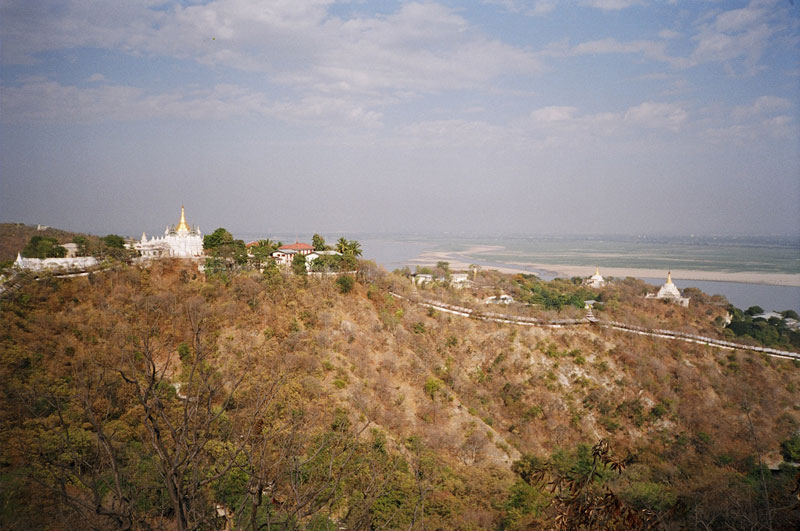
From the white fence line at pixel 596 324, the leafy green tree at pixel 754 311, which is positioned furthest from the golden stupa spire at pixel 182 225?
the leafy green tree at pixel 754 311

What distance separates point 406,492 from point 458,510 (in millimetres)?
1311

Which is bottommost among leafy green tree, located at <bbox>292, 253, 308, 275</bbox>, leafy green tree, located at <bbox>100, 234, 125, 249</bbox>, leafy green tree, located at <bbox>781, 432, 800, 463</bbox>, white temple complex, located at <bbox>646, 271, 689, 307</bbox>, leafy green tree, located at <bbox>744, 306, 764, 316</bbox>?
leafy green tree, located at <bbox>781, 432, 800, 463</bbox>

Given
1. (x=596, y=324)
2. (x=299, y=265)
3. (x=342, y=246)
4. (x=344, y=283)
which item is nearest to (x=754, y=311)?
(x=596, y=324)

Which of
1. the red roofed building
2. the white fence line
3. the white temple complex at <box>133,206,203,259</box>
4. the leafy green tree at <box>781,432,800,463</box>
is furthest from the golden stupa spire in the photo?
the leafy green tree at <box>781,432,800,463</box>

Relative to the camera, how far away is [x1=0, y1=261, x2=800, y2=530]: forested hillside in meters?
9.38

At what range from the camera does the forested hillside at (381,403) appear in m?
9.38

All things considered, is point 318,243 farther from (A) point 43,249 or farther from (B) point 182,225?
(A) point 43,249

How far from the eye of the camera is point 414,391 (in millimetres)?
17281

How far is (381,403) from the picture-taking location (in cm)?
1582

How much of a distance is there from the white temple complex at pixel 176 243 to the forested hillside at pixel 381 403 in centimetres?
281

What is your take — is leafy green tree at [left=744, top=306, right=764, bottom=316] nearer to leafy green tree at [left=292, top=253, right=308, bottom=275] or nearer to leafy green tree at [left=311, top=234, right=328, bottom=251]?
leafy green tree at [left=311, top=234, right=328, bottom=251]

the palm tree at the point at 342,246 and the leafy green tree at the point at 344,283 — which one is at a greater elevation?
the palm tree at the point at 342,246

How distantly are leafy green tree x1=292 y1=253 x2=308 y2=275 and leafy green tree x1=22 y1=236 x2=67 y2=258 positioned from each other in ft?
31.2

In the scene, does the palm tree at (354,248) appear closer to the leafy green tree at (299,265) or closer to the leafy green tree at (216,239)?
the leafy green tree at (299,265)
